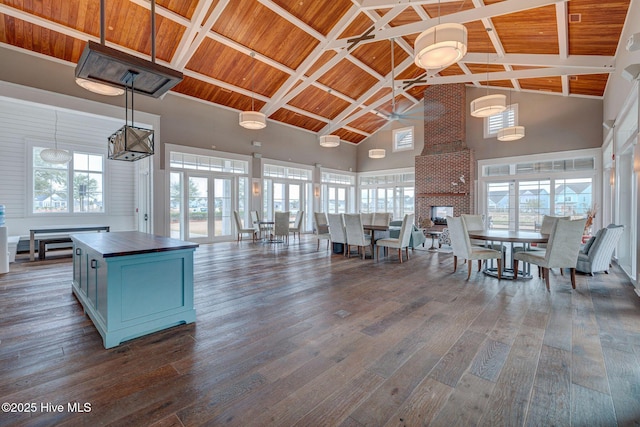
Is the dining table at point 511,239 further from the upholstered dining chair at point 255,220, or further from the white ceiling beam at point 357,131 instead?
the white ceiling beam at point 357,131

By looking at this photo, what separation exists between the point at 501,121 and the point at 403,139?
362 centimetres

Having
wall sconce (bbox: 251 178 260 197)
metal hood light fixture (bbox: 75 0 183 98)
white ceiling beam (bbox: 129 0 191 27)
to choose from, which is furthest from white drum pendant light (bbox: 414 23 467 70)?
wall sconce (bbox: 251 178 260 197)

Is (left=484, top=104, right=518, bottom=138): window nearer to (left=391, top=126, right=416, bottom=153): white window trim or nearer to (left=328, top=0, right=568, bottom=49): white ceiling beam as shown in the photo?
(left=391, top=126, right=416, bottom=153): white window trim

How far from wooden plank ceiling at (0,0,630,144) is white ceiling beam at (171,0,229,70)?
0.02 metres

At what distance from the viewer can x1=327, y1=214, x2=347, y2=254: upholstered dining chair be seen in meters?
6.56

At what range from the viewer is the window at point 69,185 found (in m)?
7.57

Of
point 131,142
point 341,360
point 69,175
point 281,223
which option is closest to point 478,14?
point 131,142

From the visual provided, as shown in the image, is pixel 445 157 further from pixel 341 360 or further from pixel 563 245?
pixel 341 360

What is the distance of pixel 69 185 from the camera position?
316 inches

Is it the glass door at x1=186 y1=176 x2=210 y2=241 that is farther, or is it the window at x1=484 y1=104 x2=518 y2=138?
the window at x1=484 y1=104 x2=518 y2=138

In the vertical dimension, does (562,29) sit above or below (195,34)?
below

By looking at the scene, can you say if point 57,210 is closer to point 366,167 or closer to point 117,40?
point 117,40

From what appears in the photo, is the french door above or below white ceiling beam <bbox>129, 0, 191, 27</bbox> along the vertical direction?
below

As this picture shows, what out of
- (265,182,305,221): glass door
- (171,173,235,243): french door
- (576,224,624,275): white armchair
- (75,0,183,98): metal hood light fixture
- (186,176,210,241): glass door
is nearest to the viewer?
(75,0,183,98): metal hood light fixture
